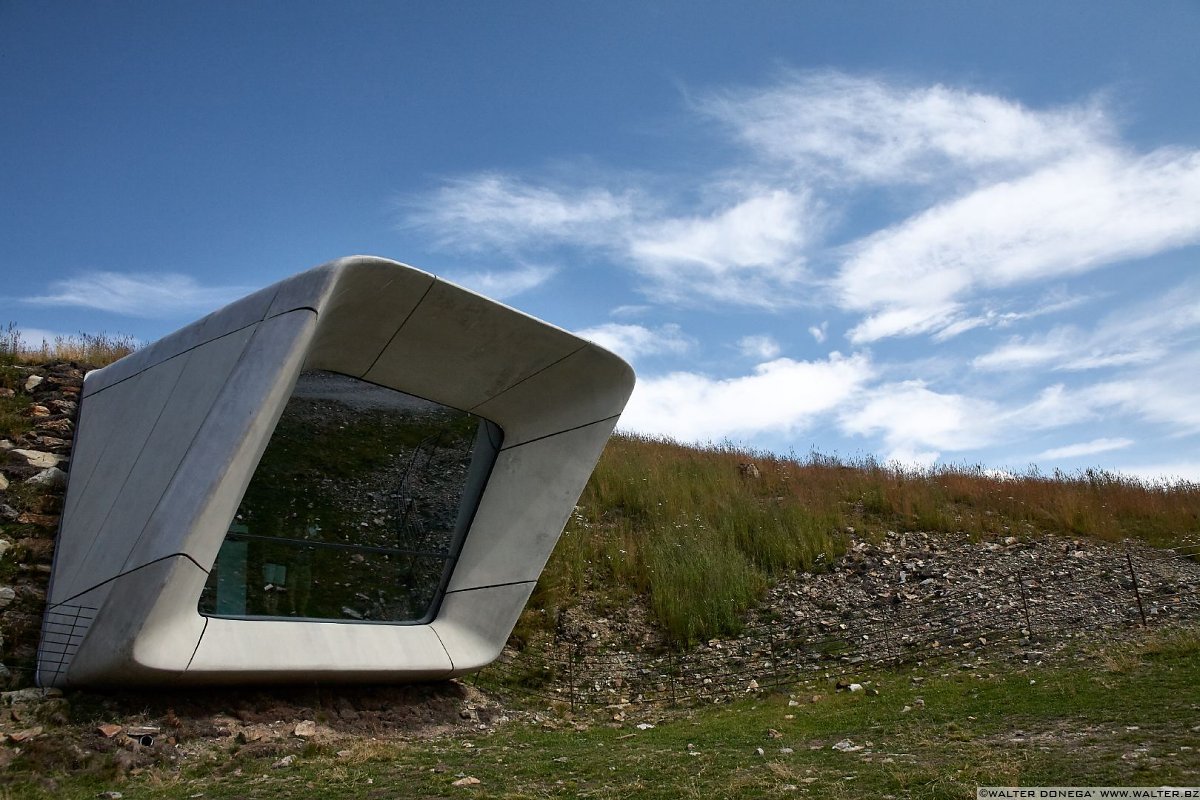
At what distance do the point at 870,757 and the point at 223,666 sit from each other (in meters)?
6.28

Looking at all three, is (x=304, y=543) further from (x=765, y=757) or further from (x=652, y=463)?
(x=652, y=463)

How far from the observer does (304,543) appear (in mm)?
10570

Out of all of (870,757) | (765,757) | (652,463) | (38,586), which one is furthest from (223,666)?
(652,463)

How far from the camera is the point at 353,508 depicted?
Result: 1112 centimetres

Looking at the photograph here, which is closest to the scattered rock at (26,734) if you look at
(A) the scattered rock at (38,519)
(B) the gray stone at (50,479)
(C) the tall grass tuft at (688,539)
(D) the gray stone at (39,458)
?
(A) the scattered rock at (38,519)

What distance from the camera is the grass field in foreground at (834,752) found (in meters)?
6.19

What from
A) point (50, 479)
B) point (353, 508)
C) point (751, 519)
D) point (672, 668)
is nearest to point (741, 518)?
point (751, 519)

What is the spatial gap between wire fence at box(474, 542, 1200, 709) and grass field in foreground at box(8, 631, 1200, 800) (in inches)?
51.6

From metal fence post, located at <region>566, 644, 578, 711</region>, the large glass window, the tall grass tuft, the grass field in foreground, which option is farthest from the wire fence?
the large glass window

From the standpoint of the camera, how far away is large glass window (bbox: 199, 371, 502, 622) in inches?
399

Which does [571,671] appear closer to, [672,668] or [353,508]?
[672,668]

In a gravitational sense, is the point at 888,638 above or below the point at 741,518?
below

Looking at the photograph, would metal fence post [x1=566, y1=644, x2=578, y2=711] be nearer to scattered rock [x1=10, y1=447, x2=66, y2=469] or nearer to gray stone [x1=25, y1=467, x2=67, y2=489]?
gray stone [x1=25, y1=467, x2=67, y2=489]

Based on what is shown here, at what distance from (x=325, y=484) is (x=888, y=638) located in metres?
8.26
